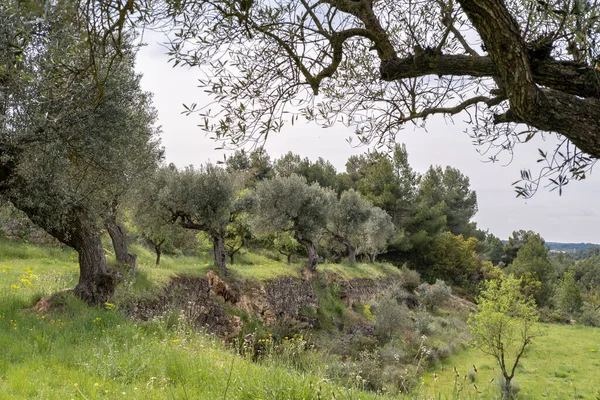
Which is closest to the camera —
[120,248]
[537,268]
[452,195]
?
[120,248]

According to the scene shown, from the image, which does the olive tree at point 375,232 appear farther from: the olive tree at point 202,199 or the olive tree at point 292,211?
the olive tree at point 202,199

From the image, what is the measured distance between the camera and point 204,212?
1642 cm

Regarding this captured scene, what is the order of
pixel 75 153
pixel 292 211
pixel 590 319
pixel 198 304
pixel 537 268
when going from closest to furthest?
pixel 75 153, pixel 198 304, pixel 292 211, pixel 590 319, pixel 537 268

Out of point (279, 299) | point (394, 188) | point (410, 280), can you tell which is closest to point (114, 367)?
point (279, 299)

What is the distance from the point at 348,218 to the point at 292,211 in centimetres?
883

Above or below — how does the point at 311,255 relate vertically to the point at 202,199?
below

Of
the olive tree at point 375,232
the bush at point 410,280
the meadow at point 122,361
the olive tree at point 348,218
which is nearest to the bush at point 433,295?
the bush at point 410,280

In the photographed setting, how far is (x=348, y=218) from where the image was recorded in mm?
30281

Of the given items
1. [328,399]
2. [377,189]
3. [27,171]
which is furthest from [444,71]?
[377,189]

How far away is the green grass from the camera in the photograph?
14348 millimetres

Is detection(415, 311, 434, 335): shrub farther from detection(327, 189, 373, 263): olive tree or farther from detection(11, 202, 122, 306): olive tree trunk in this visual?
detection(11, 202, 122, 306): olive tree trunk

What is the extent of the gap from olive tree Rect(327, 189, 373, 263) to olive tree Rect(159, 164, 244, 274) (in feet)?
46.2

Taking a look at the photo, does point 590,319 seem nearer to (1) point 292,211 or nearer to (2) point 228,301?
(1) point 292,211

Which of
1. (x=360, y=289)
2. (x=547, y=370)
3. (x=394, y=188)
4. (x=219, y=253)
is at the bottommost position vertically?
(x=547, y=370)
